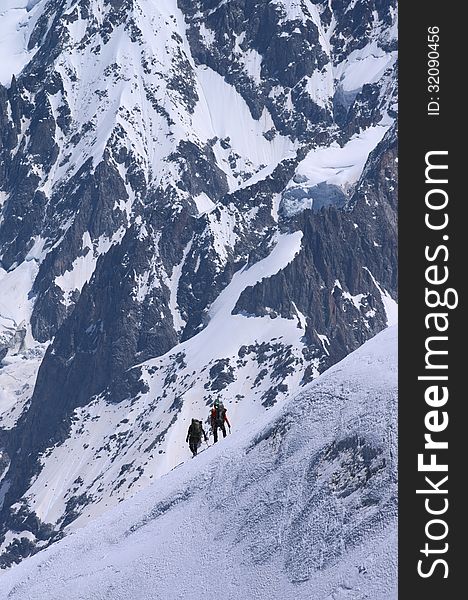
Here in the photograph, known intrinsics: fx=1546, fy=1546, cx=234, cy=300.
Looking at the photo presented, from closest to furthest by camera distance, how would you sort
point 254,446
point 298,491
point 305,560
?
1. point 305,560
2. point 298,491
3. point 254,446

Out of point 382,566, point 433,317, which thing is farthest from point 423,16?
point 382,566

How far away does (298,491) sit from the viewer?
6119cm

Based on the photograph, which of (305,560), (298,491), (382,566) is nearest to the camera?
(382,566)

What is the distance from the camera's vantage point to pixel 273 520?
61250mm

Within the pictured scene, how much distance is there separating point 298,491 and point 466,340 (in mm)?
22295

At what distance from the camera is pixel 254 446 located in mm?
66438

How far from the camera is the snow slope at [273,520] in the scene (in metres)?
56.3

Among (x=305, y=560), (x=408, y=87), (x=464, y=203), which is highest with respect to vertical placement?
(x=408, y=87)

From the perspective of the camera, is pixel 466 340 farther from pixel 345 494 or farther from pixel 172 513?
pixel 172 513

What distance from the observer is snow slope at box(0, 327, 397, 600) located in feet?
185

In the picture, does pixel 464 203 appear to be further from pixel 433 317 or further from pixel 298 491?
pixel 298 491

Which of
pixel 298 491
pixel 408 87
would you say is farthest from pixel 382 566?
pixel 408 87

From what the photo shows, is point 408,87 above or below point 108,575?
above

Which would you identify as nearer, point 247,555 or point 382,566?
point 382,566
